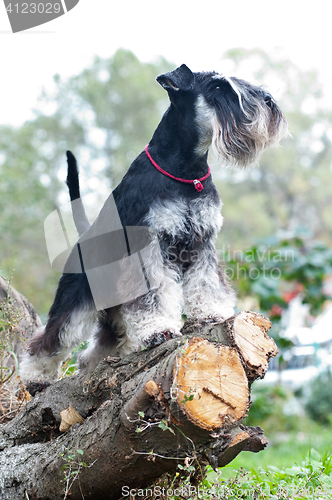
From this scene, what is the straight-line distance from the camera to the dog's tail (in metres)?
3.84

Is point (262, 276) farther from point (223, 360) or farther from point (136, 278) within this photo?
point (223, 360)

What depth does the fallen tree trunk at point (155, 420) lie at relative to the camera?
2170mm

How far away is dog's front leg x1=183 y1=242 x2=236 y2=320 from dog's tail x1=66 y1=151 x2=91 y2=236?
122 cm

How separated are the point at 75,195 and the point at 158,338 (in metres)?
1.68

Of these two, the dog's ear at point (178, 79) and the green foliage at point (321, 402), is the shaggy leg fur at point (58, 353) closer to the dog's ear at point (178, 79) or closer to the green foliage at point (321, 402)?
the dog's ear at point (178, 79)

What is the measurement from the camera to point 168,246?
321 cm

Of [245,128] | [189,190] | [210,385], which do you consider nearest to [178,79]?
[245,128]

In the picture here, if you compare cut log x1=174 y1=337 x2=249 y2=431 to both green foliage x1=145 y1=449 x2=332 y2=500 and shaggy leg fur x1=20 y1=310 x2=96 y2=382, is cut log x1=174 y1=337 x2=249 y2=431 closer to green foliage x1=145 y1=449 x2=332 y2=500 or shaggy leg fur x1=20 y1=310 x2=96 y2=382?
green foliage x1=145 y1=449 x2=332 y2=500

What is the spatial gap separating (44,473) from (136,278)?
1.39 meters

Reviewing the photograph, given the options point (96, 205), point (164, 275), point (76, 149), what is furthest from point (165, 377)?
point (76, 149)

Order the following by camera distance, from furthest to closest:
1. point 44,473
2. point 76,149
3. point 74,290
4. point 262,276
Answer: point 76,149
point 262,276
point 74,290
point 44,473

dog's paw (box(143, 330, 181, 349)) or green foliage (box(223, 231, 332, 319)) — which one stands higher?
dog's paw (box(143, 330, 181, 349))

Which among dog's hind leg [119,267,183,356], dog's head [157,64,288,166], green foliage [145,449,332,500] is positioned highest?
dog's head [157,64,288,166]

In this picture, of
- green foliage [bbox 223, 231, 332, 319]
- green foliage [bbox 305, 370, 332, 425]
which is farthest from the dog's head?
green foliage [bbox 305, 370, 332, 425]
